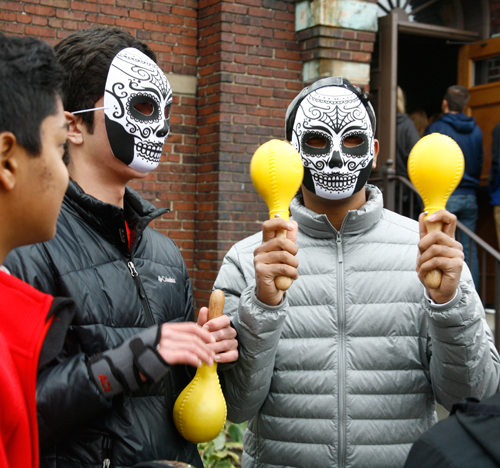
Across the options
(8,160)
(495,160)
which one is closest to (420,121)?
(495,160)

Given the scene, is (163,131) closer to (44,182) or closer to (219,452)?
(44,182)

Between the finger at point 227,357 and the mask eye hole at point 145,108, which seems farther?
the mask eye hole at point 145,108

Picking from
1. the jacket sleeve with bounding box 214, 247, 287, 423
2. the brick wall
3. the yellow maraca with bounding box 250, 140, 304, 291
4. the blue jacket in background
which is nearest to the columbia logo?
the jacket sleeve with bounding box 214, 247, 287, 423

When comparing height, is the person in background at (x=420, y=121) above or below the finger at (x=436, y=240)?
above

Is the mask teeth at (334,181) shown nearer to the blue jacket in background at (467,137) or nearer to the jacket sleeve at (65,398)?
the jacket sleeve at (65,398)

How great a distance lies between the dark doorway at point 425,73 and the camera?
390 inches

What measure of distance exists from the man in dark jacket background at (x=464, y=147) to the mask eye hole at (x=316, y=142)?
431 cm

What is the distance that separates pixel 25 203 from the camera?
52.0 inches

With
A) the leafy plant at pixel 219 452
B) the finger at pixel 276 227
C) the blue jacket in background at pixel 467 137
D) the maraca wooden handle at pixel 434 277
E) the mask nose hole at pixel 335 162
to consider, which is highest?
the blue jacket in background at pixel 467 137

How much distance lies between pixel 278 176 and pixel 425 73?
9.29m

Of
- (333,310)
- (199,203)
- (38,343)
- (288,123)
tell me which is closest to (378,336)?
(333,310)

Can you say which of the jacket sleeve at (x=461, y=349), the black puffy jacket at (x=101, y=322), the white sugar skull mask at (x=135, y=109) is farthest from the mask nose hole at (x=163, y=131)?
the jacket sleeve at (x=461, y=349)

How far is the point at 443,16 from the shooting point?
805cm

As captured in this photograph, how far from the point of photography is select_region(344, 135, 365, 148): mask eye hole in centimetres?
243
